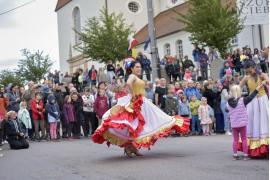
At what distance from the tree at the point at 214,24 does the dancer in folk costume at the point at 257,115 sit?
1774 cm

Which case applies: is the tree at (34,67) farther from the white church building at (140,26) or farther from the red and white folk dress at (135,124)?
the red and white folk dress at (135,124)

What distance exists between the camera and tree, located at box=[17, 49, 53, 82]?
5416 cm

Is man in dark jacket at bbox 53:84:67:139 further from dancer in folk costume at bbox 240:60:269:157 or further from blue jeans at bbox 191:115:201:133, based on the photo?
dancer in folk costume at bbox 240:60:269:157

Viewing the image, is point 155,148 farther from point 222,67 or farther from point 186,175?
point 222,67

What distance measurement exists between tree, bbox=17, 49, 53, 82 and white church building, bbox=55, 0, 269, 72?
14.0 ft

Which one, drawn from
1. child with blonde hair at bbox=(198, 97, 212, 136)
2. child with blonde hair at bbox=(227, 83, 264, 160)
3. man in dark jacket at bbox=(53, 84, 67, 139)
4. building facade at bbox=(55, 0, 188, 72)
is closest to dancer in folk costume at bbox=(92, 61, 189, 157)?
child with blonde hair at bbox=(227, 83, 264, 160)

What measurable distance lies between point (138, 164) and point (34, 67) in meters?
45.1

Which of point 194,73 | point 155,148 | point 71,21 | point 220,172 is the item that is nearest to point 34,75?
point 71,21

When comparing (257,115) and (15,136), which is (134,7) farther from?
(257,115)

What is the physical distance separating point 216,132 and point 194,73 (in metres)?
8.29

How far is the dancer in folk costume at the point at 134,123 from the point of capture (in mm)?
11281

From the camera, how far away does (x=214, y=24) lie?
28719 millimetres

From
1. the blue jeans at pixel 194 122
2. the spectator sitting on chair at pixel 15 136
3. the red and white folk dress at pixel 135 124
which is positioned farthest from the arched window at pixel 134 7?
the red and white folk dress at pixel 135 124

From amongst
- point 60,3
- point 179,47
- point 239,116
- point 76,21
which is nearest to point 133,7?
point 76,21
